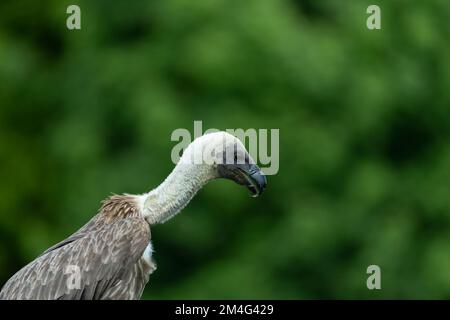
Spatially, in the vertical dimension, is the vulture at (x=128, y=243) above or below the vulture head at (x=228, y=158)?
below

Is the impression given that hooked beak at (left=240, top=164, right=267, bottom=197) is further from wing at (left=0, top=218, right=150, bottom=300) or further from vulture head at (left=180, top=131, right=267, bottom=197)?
wing at (left=0, top=218, right=150, bottom=300)

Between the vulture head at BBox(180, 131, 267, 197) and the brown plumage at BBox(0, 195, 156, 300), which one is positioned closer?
the vulture head at BBox(180, 131, 267, 197)

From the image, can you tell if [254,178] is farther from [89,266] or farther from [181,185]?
[89,266]

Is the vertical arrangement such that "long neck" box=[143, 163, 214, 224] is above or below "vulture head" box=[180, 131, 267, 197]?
below

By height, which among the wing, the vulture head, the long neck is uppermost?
the vulture head

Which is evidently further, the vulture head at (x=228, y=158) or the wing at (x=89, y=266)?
the wing at (x=89, y=266)

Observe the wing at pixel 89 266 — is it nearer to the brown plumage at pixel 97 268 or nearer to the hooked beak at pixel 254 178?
the brown plumage at pixel 97 268

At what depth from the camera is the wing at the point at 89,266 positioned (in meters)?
9.09

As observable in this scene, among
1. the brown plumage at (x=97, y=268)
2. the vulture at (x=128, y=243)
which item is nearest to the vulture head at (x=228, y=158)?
the vulture at (x=128, y=243)

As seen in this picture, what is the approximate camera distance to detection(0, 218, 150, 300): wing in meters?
9.09

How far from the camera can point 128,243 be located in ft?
30.0

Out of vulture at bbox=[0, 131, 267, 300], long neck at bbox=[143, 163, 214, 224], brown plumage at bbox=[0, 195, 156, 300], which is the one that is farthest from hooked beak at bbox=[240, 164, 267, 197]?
brown plumage at bbox=[0, 195, 156, 300]

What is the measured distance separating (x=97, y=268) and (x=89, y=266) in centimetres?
6

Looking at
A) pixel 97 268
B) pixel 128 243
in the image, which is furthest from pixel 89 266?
pixel 128 243
